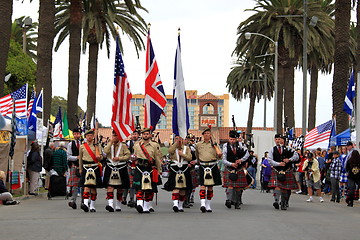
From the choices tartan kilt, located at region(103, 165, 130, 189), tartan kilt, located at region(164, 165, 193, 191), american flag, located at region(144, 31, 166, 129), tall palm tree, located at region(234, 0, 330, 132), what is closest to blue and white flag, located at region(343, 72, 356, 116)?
american flag, located at region(144, 31, 166, 129)

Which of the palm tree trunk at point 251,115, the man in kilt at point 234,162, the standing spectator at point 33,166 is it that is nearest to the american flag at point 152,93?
the man in kilt at point 234,162

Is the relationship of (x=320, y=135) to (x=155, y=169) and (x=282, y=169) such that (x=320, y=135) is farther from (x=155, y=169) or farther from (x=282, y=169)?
(x=155, y=169)

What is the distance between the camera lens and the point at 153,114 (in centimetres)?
1708

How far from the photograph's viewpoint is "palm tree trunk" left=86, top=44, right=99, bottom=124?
1596 inches

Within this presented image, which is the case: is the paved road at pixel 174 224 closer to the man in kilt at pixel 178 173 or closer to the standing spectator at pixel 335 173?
the man in kilt at pixel 178 173

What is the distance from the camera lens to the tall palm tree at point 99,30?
128ft

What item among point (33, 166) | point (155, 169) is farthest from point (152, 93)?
point (33, 166)

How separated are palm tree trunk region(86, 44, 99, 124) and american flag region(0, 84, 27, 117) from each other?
1707cm

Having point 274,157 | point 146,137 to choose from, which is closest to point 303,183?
point 274,157

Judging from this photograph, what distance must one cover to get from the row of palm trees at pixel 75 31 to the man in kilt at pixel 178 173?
8736mm

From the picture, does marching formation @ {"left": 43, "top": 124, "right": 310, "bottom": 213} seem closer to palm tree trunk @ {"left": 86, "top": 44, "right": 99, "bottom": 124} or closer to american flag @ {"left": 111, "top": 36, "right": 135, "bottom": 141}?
american flag @ {"left": 111, "top": 36, "right": 135, "bottom": 141}

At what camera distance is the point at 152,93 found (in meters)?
A: 17.2

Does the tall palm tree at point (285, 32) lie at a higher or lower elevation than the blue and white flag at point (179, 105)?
higher

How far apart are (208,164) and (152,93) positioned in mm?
2201
